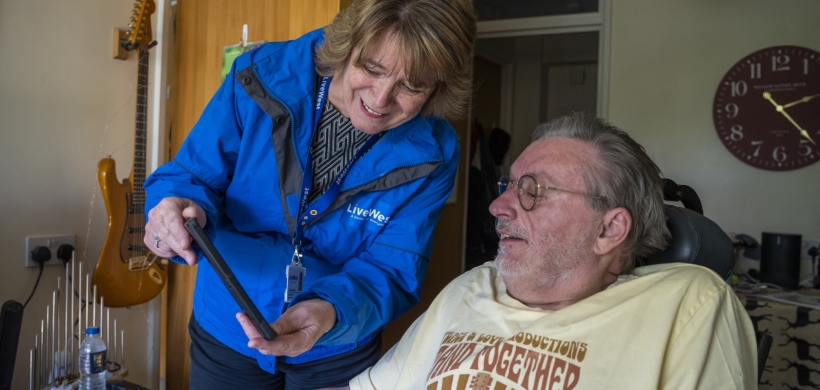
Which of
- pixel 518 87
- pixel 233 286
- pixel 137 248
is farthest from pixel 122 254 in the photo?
pixel 518 87

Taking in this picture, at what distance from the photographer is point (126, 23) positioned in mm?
2422

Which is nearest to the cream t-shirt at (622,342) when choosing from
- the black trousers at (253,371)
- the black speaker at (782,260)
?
the black trousers at (253,371)

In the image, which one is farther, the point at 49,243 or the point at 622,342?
the point at 49,243

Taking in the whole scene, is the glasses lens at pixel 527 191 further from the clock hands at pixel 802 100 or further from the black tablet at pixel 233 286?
the clock hands at pixel 802 100

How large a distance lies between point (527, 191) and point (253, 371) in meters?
0.77

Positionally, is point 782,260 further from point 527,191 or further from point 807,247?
point 527,191

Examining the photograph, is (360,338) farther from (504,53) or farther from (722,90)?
(504,53)

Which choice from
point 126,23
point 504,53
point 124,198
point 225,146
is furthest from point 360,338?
point 504,53

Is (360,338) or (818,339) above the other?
(360,338)

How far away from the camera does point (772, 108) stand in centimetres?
353

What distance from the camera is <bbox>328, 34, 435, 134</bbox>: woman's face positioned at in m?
1.19

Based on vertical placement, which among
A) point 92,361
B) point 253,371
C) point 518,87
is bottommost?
point 92,361

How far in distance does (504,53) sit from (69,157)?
4162 millimetres

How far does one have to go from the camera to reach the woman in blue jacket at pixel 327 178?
1.21 m
